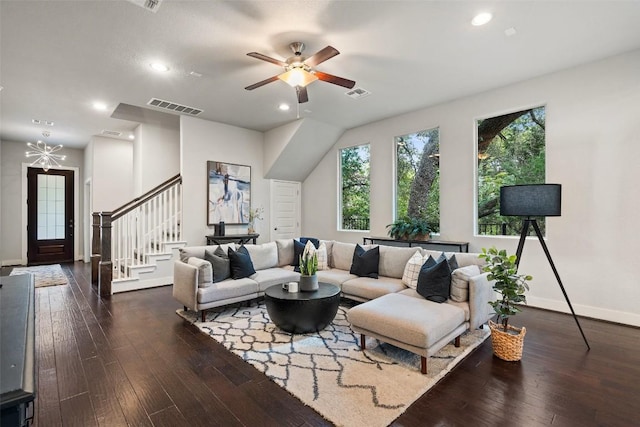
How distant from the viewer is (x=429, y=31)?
10.4 feet

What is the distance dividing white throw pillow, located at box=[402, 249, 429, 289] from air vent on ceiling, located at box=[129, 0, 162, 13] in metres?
3.67

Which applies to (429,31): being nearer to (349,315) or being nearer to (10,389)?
(349,315)

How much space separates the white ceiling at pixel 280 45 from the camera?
9.27 feet

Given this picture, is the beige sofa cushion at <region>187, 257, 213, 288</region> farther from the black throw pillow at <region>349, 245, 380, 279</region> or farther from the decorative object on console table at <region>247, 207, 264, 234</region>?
the decorative object on console table at <region>247, 207, 264, 234</region>

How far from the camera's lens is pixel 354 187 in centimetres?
684

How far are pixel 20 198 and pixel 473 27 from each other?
10.3 metres

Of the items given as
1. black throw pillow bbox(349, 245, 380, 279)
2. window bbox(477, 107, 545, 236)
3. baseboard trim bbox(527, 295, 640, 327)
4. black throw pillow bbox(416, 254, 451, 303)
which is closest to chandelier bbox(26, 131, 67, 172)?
black throw pillow bbox(349, 245, 380, 279)

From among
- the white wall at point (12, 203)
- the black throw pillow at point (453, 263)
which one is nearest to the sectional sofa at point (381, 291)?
the black throw pillow at point (453, 263)

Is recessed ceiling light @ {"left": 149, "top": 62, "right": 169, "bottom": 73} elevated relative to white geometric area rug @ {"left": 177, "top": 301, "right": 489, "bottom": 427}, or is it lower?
elevated

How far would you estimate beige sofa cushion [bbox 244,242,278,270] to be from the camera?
4644mm

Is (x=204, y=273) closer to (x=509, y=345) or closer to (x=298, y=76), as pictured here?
(x=298, y=76)

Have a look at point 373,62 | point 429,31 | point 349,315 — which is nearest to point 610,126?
point 429,31

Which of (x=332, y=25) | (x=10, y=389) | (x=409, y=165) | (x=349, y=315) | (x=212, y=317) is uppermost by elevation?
(x=332, y=25)

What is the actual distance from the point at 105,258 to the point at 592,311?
23.0ft
